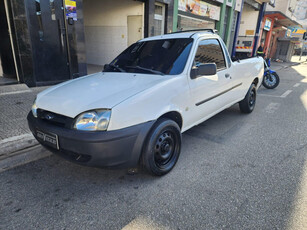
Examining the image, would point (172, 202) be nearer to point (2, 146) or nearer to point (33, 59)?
point (2, 146)

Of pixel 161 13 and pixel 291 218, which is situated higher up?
pixel 161 13

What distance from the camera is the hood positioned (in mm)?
2215

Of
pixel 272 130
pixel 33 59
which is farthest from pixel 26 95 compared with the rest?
pixel 272 130

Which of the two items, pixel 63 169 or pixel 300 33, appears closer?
pixel 63 169

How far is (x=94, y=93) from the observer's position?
2.43 meters

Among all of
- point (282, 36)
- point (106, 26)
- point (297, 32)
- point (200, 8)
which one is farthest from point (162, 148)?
point (282, 36)

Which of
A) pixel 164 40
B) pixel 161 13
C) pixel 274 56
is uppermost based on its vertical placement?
pixel 161 13

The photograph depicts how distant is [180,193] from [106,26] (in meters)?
11.2

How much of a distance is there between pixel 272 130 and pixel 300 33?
2945cm

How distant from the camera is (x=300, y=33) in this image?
2677 centimetres

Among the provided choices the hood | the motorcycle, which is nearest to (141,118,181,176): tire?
the hood

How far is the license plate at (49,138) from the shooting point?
2.27 metres

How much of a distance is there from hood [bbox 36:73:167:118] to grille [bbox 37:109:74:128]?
0.05 meters

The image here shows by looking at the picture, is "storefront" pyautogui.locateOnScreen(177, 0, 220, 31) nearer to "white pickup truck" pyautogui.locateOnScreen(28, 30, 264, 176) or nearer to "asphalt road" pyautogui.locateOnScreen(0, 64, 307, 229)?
"white pickup truck" pyautogui.locateOnScreen(28, 30, 264, 176)
